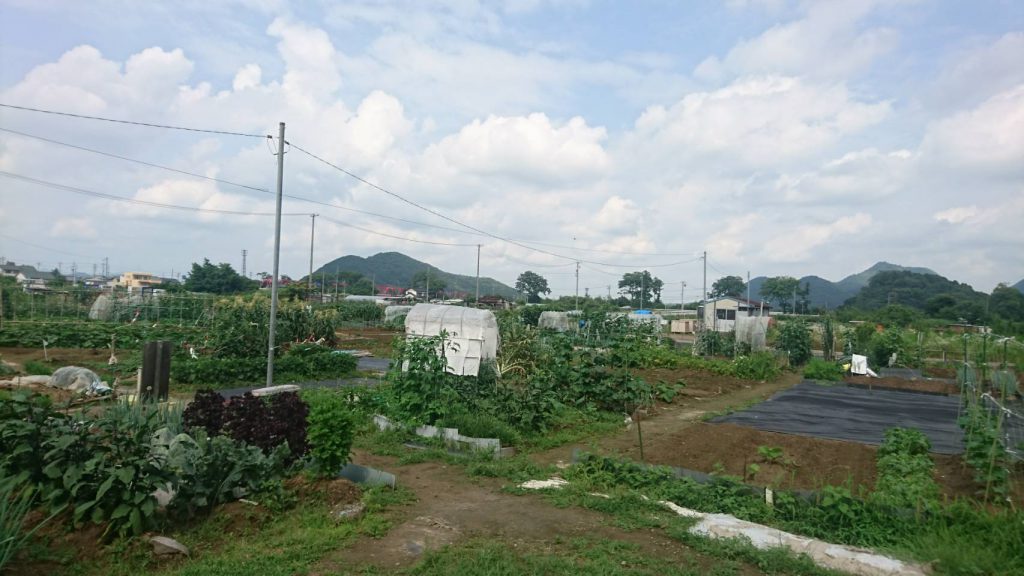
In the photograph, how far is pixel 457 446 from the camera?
8.71 meters

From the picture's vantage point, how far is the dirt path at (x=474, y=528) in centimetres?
483

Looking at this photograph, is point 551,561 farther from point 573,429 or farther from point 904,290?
point 904,290

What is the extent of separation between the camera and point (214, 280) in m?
62.0

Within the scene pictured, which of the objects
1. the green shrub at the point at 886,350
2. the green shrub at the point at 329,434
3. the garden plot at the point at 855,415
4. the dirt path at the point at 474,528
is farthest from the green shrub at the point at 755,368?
the green shrub at the point at 329,434

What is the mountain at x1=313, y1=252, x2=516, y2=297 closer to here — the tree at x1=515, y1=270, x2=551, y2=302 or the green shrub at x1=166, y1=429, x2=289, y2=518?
the tree at x1=515, y1=270, x2=551, y2=302

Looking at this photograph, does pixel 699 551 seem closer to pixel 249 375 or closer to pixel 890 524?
pixel 890 524

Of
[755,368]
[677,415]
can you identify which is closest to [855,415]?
[677,415]

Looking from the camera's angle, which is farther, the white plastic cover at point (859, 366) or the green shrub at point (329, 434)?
the white plastic cover at point (859, 366)

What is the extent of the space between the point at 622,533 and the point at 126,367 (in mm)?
14574

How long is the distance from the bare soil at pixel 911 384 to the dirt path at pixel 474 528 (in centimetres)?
1700

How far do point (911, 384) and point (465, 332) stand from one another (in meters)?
15.8

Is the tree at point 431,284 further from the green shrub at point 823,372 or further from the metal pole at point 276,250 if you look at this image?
the metal pole at point 276,250

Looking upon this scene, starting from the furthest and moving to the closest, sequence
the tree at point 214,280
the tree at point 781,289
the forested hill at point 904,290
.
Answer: the tree at point 781,289, the forested hill at point 904,290, the tree at point 214,280

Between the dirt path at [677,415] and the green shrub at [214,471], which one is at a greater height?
the green shrub at [214,471]
